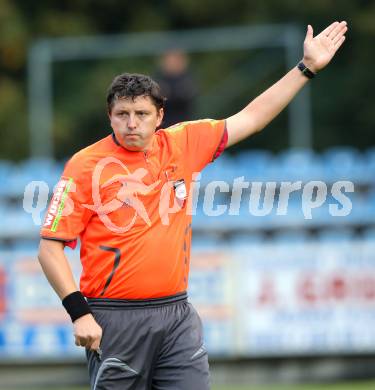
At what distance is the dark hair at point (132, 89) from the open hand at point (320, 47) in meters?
0.81

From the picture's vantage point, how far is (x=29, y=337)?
10.1 metres

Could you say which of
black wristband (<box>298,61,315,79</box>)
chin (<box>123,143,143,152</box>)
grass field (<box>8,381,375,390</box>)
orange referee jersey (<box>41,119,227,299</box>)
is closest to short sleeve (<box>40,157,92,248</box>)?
orange referee jersey (<box>41,119,227,299</box>)

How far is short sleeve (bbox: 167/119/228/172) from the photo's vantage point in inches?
223

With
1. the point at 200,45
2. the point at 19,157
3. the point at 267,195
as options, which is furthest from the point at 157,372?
the point at 19,157

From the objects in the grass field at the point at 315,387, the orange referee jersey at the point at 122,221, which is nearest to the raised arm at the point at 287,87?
the orange referee jersey at the point at 122,221

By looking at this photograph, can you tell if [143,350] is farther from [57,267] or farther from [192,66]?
[192,66]

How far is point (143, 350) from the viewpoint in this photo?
537 centimetres

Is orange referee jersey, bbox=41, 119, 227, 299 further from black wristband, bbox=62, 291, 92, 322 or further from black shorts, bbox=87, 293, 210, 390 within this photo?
black wristband, bbox=62, 291, 92, 322

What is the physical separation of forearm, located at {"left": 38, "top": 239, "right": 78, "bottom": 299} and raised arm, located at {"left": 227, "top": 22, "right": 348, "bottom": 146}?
110 centimetres

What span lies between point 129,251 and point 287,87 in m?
1.16

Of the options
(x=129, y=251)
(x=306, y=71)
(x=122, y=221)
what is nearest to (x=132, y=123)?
(x=122, y=221)

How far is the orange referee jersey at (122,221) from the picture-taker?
17.3ft

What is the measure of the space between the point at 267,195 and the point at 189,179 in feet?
16.5

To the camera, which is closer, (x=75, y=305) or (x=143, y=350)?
(x=75, y=305)
